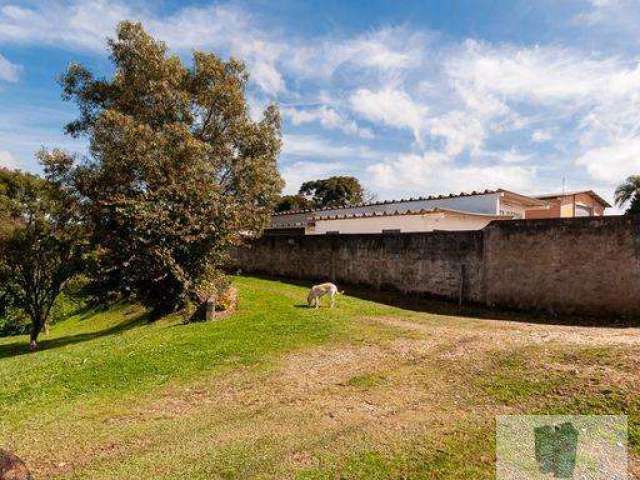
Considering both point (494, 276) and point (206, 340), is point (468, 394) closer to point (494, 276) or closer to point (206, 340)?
point (206, 340)

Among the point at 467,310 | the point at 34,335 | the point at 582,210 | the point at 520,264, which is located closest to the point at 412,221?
the point at 467,310

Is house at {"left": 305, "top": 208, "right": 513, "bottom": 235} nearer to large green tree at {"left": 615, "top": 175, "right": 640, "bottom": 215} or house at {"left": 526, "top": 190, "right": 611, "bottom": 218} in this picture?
house at {"left": 526, "top": 190, "right": 611, "bottom": 218}

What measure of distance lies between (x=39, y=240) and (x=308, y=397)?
48.7 ft

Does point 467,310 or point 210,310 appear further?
point 467,310

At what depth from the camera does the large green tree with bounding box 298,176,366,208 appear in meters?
52.4

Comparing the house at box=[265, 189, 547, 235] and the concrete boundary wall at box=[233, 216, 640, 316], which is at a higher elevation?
the house at box=[265, 189, 547, 235]

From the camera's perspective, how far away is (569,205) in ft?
84.6

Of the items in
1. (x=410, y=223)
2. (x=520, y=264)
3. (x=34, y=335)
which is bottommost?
(x=34, y=335)

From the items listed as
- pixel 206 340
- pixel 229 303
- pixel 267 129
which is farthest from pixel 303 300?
pixel 267 129

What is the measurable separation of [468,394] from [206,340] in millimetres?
5990

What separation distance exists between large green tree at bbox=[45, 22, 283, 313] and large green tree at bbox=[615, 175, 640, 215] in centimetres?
2915

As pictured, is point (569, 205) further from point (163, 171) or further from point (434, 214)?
point (163, 171)

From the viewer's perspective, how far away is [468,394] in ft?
20.1

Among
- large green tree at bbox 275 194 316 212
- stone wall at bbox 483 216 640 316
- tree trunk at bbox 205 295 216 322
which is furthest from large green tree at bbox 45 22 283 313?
large green tree at bbox 275 194 316 212
